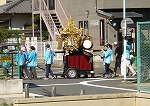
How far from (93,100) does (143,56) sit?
8.98ft

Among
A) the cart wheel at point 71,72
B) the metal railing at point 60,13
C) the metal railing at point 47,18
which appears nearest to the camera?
the cart wheel at point 71,72

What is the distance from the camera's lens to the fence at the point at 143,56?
1405 centimetres

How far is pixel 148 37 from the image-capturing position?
15.6 meters

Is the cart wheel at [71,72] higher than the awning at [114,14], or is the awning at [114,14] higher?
the awning at [114,14]

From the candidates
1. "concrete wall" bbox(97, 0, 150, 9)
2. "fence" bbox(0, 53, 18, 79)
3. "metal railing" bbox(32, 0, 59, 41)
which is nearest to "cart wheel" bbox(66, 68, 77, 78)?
"fence" bbox(0, 53, 18, 79)

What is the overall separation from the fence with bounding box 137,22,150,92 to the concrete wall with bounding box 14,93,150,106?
1.49 ft

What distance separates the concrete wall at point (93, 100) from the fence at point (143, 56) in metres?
0.45

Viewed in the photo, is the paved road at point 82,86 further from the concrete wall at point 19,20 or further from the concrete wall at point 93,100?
the concrete wall at point 19,20

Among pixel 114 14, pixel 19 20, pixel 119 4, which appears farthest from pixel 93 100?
pixel 19 20

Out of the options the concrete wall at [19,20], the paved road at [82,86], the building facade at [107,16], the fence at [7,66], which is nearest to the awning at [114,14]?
the building facade at [107,16]

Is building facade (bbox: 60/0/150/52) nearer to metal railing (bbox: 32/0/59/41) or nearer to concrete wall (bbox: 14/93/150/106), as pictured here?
metal railing (bbox: 32/0/59/41)

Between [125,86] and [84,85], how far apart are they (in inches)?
74.9

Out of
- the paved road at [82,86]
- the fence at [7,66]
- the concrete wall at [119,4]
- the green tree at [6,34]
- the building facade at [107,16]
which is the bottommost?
the paved road at [82,86]

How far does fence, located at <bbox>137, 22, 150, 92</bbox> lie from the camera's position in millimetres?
14047
